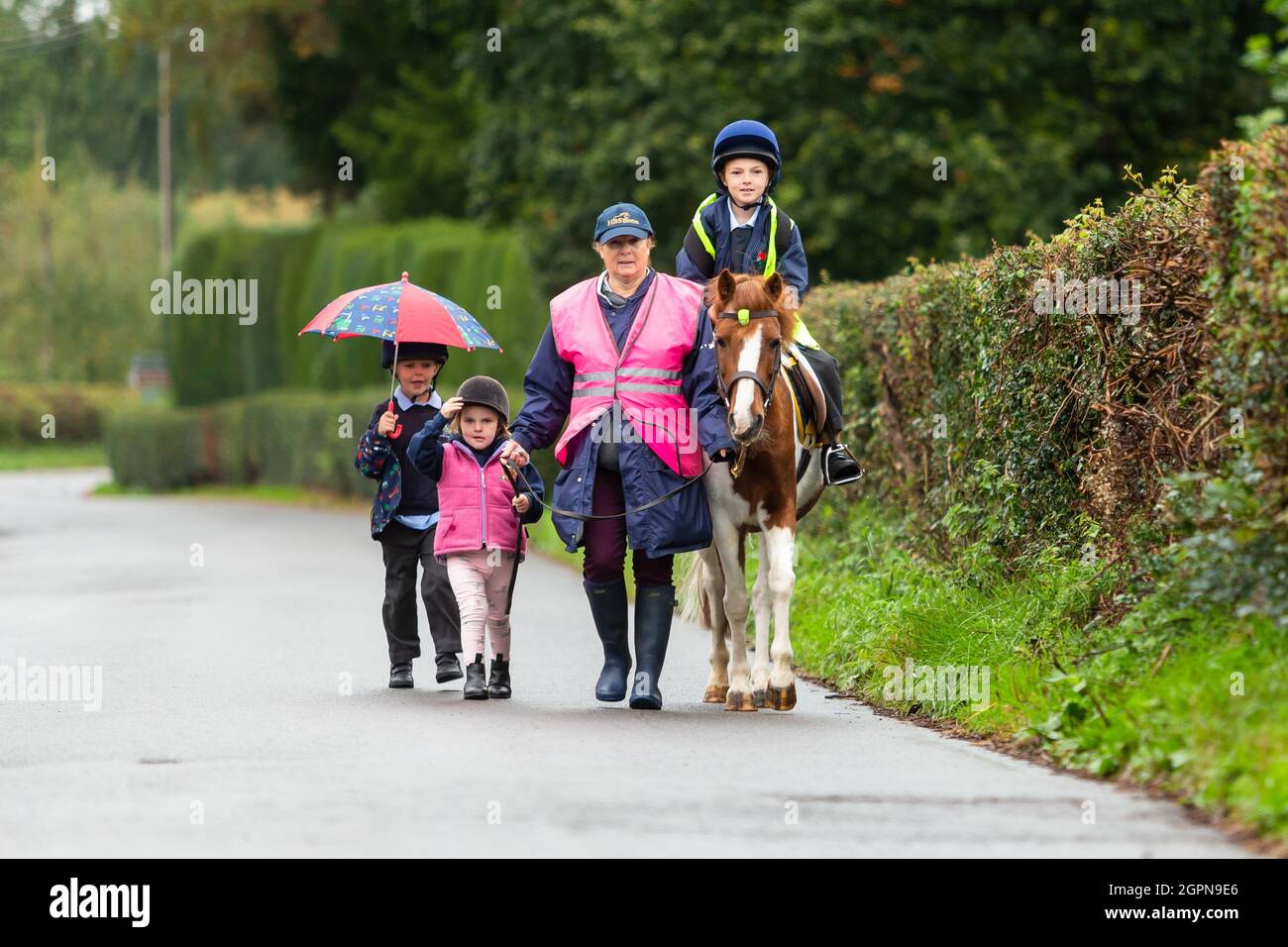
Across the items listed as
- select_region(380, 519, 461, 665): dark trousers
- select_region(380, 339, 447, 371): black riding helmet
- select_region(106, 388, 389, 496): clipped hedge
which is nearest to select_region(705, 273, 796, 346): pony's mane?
select_region(380, 339, 447, 371): black riding helmet

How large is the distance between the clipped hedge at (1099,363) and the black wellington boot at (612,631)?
2164 millimetres

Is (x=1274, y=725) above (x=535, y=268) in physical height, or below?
below

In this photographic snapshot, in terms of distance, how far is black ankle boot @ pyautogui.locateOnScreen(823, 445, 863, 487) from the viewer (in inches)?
429

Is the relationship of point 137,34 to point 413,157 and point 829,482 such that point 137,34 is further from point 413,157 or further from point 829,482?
point 829,482

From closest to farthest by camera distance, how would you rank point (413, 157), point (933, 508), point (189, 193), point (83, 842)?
point (83, 842)
point (933, 508)
point (413, 157)
point (189, 193)

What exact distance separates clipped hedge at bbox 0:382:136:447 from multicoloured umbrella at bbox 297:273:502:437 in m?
63.7

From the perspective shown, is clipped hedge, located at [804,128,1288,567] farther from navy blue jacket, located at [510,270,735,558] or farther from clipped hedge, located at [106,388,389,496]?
clipped hedge, located at [106,388,389,496]

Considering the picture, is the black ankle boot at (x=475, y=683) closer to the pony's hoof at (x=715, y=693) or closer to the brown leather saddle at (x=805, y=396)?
the pony's hoof at (x=715, y=693)

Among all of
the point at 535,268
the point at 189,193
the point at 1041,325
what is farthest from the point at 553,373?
the point at 189,193

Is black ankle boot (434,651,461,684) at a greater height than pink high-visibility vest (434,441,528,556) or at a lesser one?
lesser

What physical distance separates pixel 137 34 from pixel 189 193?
37.5 meters

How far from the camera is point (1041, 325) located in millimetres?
10734

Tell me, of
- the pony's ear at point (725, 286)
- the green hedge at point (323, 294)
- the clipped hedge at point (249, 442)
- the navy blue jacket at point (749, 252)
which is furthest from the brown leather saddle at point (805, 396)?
the clipped hedge at point (249, 442)

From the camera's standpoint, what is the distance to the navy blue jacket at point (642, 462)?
1016 centimetres
